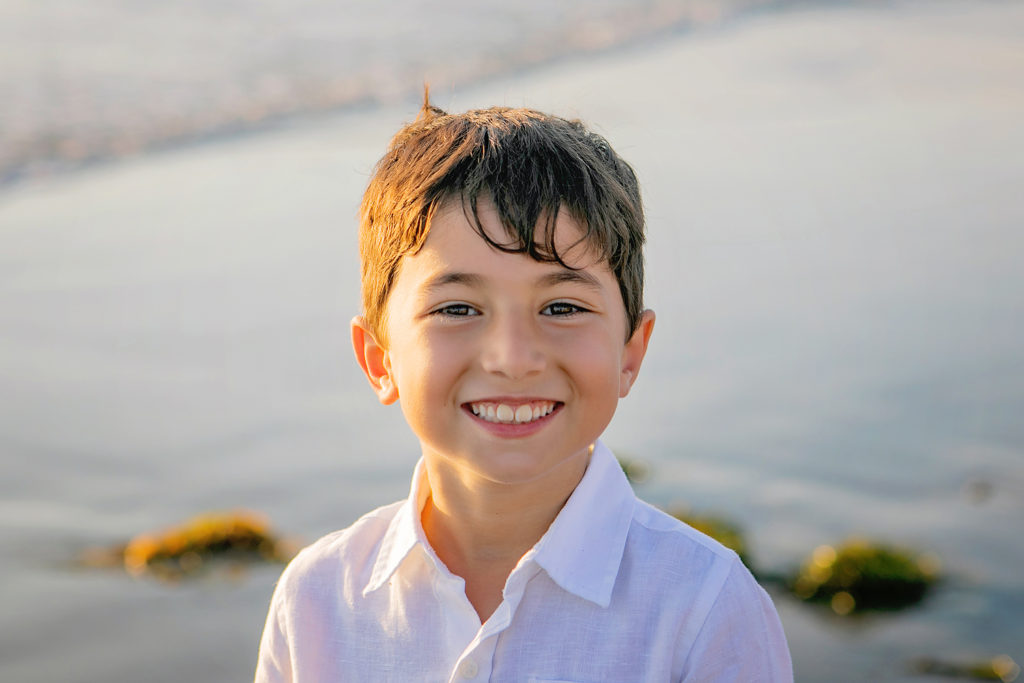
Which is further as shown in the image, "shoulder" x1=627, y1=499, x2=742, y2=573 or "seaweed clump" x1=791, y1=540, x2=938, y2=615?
"seaweed clump" x1=791, y1=540, x2=938, y2=615

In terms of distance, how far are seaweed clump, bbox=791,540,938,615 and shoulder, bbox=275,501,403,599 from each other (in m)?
2.01

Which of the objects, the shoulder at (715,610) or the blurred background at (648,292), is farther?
the blurred background at (648,292)

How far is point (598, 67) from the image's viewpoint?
24.5 ft

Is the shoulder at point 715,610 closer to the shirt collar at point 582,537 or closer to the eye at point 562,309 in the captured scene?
the shirt collar at point 582,537

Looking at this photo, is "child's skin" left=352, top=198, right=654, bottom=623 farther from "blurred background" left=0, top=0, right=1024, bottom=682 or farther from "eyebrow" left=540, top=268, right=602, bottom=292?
"blurred background" left=0, top=0, right=1024, bottom=682

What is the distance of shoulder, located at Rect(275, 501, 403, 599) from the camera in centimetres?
225

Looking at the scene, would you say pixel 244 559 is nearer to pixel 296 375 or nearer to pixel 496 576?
pixel 296 375

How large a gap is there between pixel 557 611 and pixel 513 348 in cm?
48

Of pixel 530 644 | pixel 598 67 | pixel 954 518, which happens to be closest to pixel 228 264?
pixel 598 67

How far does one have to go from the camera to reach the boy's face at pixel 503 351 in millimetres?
2045


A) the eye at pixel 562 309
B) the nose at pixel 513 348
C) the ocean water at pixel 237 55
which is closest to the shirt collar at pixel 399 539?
the nose at pixel 513 348

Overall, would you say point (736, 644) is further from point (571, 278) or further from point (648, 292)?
point (648, 292)

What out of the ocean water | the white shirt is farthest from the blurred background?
the white shirt

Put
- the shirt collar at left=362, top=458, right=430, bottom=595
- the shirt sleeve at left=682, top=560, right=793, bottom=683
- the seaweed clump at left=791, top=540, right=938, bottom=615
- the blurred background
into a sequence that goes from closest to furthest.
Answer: the shirt sleeve at left=682, top=560, right=793, bottom=683 < the shirt collar at left=362, top=458, right=430, bottom=595 < the seaweed clump at left=791, top=540, right=938, bottom=615 < the blurred background
